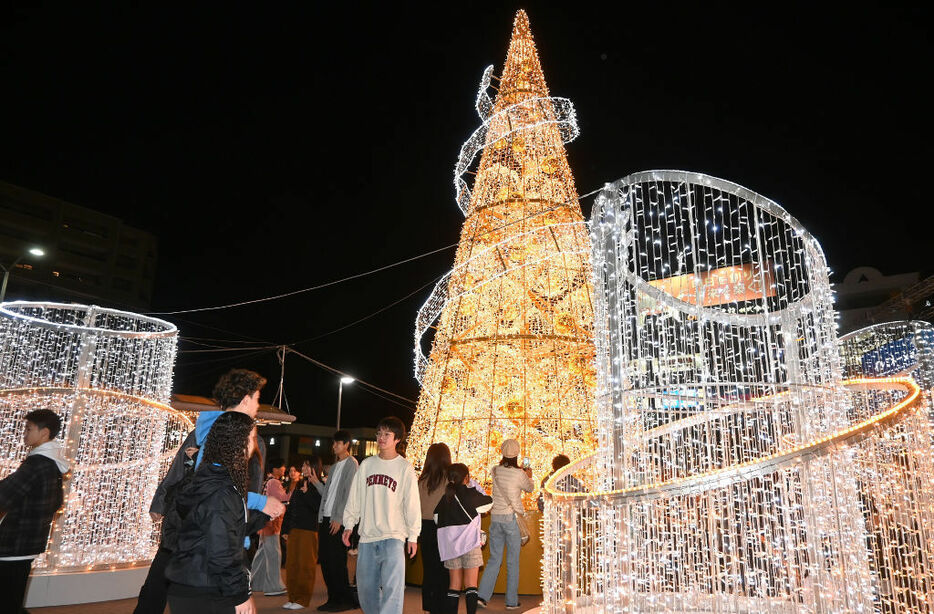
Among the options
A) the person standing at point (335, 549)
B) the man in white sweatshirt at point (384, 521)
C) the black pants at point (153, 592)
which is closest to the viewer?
the black pants at point (153, 592)

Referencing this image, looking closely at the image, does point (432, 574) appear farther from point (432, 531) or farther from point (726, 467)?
point (726, 467)

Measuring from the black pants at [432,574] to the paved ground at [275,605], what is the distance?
1.03m

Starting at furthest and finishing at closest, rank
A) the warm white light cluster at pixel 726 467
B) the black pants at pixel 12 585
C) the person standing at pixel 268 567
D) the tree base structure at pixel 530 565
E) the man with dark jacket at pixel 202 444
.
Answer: the tree base structure at pixel 530 565 → the person standing at pixel 268 567 → the warm white light cluster at pixel 726 467 → the black pants at pixel 12 585 → the man with dark jacket at pixel 202 444

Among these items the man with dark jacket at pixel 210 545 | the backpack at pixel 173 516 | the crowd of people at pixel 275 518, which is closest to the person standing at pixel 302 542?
the crowd of people at pixel 275 518

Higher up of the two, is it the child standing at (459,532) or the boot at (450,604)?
the child standing at (459,532)

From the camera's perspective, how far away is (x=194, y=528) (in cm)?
290

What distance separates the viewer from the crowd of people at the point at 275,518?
2906 mm

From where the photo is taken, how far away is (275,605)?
25.7 ft

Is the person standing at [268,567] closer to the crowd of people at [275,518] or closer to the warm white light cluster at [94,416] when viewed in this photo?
the crowd of people at [275,518]

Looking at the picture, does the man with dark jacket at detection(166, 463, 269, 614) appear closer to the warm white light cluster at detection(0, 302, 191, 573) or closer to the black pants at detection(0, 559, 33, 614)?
the black pants at detection(0, 559, 33, 614)

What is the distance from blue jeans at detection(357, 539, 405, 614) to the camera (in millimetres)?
4871

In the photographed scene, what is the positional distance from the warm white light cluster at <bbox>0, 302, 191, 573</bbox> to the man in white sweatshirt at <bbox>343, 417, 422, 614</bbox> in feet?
13.6

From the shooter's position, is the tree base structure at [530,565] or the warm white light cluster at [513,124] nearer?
the tree base structure at [530,565]

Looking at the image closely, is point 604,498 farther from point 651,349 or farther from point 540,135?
point 540,135
